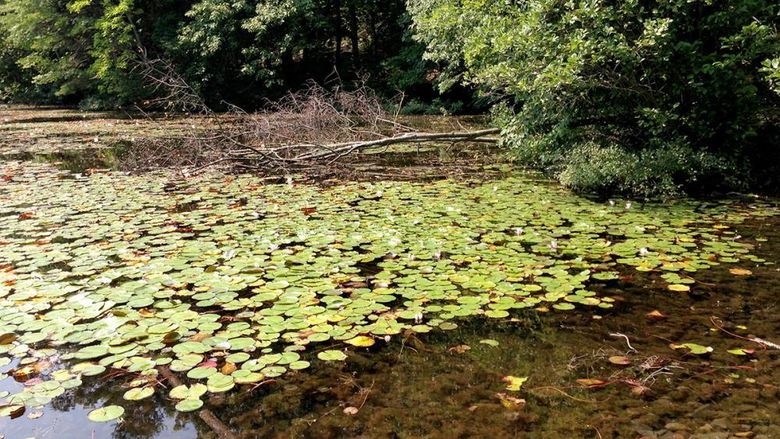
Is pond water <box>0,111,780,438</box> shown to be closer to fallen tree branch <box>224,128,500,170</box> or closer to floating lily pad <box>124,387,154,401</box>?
floating lily pad <box>124,387,154,401</box>

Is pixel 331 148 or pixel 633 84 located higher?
pixel 633 84

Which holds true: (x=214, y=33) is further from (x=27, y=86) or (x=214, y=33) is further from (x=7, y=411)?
(x=7, y=411)

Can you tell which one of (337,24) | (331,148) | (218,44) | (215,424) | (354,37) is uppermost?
(337,24)

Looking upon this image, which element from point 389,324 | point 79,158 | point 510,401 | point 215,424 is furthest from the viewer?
point 79,158

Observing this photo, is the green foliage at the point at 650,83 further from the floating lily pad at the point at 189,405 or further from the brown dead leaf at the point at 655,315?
the floating lily pad at the point at 189,405

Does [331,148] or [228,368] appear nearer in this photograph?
[228,368]

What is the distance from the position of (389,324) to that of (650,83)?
540cm

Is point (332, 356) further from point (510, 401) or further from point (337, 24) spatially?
point (337, 24)

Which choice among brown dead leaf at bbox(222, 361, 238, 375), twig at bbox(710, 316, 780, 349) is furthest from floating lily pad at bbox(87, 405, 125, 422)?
twig at bbox(710, 316, 780, 349)

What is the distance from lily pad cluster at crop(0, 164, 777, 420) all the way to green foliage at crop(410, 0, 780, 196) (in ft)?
2.20

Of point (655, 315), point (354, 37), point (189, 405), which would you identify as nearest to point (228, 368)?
→ point (189, 405)

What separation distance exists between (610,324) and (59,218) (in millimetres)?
5292

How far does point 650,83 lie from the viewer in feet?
22.3

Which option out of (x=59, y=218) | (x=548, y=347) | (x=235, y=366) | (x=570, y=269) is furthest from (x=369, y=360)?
(x=59, y=218)
